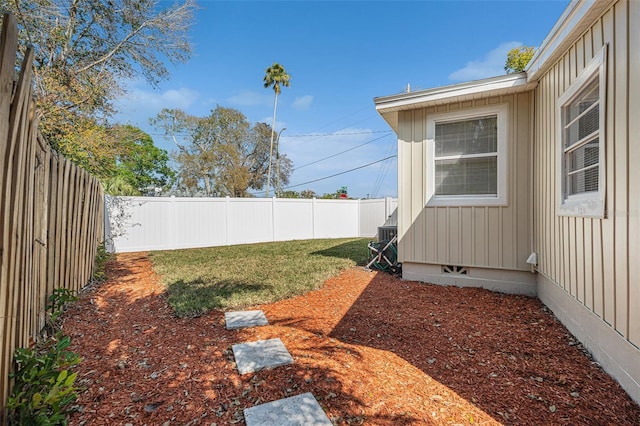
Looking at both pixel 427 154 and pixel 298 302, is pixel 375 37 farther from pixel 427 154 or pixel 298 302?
pixel 298 302

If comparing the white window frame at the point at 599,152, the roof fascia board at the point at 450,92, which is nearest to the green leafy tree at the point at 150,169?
the roof fascia board at the point at 450,92

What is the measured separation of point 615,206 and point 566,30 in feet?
6.11

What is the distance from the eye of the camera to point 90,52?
8367 mm

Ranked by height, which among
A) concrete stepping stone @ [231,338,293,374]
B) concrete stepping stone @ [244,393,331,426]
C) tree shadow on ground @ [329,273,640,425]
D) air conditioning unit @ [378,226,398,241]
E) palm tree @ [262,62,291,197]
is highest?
palm tree @ [262,62,291,197]

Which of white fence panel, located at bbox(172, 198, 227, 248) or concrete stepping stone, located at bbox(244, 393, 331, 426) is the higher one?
white fence panel, located at bbox(172, 198, 227, 248)

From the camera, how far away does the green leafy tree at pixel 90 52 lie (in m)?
6.80

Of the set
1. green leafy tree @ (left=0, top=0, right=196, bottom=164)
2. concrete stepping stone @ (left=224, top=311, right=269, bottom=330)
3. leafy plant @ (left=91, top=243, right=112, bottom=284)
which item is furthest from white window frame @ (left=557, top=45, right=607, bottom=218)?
green leafy tree @ (left=0, top=0, right=196, bottom=164)

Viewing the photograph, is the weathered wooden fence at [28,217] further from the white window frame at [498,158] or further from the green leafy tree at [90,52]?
the white window frame at [498,158]

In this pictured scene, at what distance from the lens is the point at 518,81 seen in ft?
13.8

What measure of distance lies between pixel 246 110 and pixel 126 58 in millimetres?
14091

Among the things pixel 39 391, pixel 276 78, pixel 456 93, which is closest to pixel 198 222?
pixel 456 93

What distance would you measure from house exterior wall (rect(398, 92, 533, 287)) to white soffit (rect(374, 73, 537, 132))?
14cm

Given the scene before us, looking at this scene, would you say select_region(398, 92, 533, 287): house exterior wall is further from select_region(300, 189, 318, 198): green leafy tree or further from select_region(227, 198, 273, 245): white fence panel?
select_region(300, 189, 318, 198): green leafy tree

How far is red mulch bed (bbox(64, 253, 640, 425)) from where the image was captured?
186 cm
